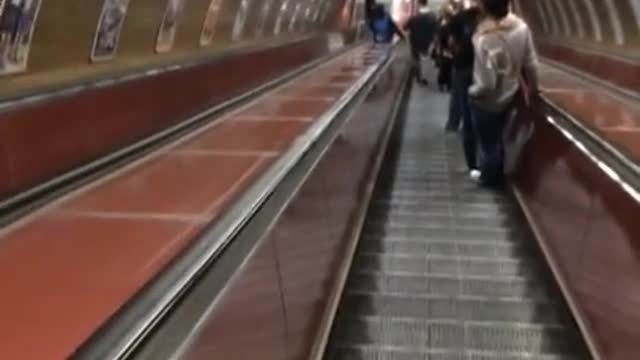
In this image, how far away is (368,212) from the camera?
8.02m

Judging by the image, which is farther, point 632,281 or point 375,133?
point 375,133

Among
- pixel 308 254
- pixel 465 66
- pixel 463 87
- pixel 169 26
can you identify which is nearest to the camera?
pixel 308 254

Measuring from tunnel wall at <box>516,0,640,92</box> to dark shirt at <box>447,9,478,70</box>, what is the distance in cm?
169

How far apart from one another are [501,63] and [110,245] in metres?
4.88

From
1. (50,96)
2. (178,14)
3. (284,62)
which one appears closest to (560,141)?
(50,96)

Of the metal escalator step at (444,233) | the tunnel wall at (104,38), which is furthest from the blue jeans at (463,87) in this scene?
the tunnel wall at (104,38)

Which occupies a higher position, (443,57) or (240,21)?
(240,21)

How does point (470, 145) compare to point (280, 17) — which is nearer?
point (470, 145)

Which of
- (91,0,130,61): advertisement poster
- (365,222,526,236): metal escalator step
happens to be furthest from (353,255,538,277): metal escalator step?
(91,0,130,61): advertisement poster

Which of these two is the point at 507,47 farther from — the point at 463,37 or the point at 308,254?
the point at 308,254

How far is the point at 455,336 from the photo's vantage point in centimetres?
527

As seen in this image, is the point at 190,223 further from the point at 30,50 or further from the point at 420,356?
the point at 30,50

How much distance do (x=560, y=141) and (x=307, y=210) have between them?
87.9 inches

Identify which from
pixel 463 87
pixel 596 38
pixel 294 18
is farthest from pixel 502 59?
pixel 294 18
